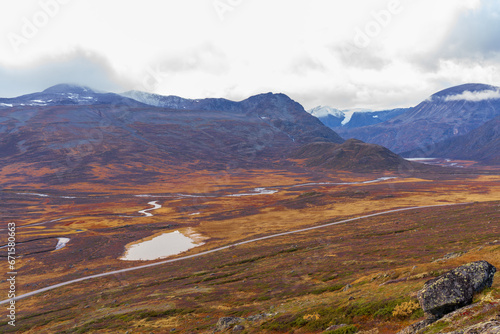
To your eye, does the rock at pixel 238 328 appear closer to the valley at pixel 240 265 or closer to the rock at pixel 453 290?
the valley at pixel 240 265

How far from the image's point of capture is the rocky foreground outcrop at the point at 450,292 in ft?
53.7

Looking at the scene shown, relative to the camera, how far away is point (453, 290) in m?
16.6

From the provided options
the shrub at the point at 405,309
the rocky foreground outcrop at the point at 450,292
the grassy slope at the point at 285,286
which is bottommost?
the grassy slope at the point at 285,286

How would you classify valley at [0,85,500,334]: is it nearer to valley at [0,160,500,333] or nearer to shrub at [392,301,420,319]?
shrub at [392,301,420,319]

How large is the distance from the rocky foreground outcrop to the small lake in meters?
61.5

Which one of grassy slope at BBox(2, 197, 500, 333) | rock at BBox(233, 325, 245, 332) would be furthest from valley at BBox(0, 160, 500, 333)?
rock at BBox(233, 325, 245, 332)

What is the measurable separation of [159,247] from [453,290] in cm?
7211

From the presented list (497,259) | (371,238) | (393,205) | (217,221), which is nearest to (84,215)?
(217,221)

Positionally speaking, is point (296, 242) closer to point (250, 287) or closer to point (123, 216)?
point (250, 287)

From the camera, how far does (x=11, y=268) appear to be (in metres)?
64.4

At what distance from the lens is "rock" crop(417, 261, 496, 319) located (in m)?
16.4

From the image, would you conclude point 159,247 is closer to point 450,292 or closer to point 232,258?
point 232,258

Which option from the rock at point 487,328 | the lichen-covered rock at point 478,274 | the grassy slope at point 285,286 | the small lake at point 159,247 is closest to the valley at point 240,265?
the grassy slope at point 285,286

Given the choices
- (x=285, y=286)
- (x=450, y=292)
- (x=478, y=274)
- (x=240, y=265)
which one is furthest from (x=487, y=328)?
(x=240, y=265)
